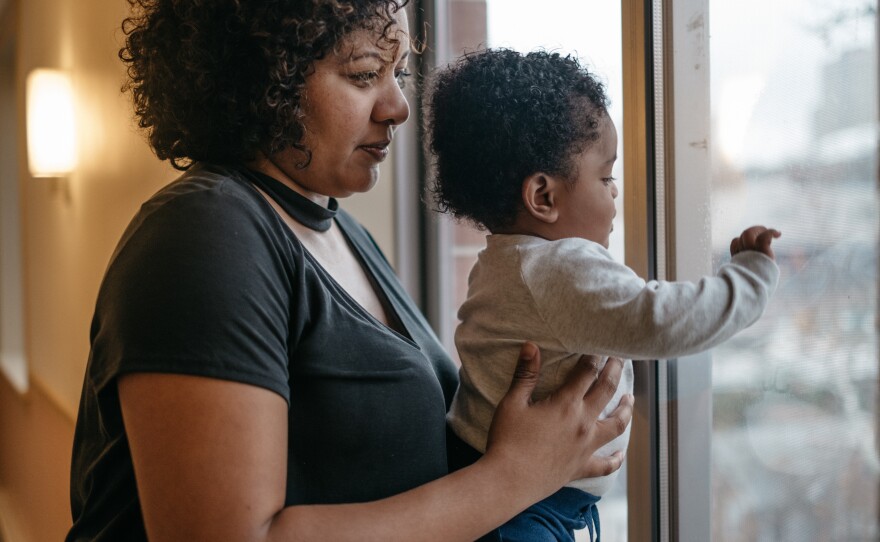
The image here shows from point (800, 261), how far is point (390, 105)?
20.4 inches

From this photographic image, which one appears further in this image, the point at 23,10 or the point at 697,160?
the point at 23,10

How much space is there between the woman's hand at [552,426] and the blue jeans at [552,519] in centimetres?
6

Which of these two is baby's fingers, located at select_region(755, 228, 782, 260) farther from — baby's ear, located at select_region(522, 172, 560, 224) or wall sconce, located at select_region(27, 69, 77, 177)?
wall sconce, located at select_region(27, 69, 77, 177)

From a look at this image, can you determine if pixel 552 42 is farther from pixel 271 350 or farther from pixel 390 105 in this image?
pixel 271 350

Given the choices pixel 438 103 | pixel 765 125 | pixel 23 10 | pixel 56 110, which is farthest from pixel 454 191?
pixel 23 10

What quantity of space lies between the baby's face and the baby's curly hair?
0.05 feet

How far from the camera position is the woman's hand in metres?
0.88

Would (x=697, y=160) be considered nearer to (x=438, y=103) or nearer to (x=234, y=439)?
(x=438, y=103)

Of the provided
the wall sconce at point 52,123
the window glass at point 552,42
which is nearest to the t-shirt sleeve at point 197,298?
the window glass at point 552,42

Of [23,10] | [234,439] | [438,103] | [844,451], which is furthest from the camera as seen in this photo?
[23,10]

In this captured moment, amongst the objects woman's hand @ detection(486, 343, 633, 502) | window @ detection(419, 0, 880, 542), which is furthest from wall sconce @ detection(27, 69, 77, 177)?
woman's hand @ detection(486, 343, 633, 502)

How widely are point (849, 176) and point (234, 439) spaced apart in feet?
2.18

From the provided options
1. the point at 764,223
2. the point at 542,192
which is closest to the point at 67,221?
the point at 542,192

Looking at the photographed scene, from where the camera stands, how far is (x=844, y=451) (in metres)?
0.82
